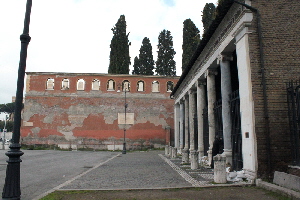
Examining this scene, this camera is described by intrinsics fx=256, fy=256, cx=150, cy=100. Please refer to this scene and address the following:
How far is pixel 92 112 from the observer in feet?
105

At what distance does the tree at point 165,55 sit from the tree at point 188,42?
5.89 m

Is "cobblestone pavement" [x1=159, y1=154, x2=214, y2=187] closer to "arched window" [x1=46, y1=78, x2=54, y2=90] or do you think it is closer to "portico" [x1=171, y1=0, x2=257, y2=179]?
"portico" [x1=171, y1=0, x2=257, y2=179]

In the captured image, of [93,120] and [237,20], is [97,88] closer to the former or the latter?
[93,120]

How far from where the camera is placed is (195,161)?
1130 centimetres

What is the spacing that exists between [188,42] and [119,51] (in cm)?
1000

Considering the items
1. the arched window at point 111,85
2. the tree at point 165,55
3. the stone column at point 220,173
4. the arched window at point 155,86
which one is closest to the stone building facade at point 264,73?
the stone column at point 220,173

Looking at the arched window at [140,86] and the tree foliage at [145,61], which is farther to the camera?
the tree foliage at [145,61]

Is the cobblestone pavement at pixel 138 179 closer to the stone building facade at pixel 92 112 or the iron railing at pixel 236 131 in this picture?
the iron railing at pixel 236 131

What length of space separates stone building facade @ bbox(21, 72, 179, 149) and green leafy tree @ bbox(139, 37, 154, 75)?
29.3ft

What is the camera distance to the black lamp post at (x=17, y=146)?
4.56 m

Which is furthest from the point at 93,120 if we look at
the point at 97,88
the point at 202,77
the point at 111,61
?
the point at 202,77

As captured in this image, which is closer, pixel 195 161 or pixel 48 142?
pixel 195 161

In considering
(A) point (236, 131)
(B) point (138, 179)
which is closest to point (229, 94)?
(A) point (236, 131)

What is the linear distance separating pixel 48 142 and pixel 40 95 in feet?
19.5
